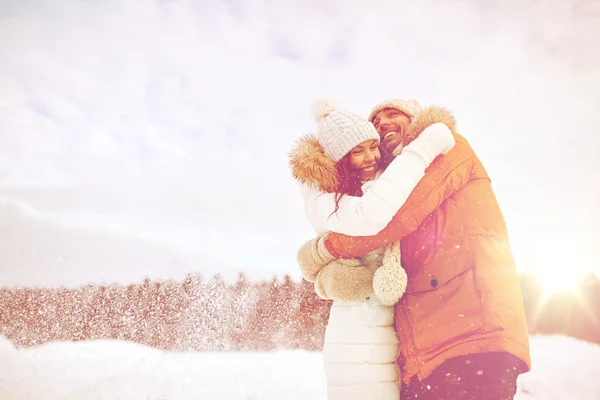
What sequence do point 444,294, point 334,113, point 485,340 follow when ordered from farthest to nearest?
point 334,113
point 444,294
point 485,340

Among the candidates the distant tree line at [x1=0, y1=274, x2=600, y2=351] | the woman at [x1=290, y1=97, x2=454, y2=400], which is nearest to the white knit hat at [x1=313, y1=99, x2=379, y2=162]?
the woman at [x1=290, y1=97, x2=454, y2=400]

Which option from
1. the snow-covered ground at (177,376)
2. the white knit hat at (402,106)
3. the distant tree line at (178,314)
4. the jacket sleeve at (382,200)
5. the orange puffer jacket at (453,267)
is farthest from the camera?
the distant tree line at (178,314)

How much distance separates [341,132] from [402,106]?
0.58 m

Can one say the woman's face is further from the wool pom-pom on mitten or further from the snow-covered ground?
the snow-covered ground

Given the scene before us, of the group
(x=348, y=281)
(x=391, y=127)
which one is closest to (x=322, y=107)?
(x=391, y=127)

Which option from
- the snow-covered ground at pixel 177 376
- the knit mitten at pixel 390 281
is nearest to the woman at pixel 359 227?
the knit mitten at pixel 390 281

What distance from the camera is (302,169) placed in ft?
7.25

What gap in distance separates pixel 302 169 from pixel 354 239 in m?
0.45

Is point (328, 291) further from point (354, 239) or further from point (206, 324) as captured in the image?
point (206, 324)

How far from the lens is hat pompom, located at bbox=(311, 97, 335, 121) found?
8.24 ft

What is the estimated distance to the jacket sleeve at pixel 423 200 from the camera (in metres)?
1.94

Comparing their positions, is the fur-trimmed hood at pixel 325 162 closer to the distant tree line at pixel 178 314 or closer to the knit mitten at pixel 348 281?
the knit mitten at pixel 348 281

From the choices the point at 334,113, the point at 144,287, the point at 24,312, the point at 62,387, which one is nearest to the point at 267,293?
the point at 144,287

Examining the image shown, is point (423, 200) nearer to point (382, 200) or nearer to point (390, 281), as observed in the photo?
point (382, 200)
